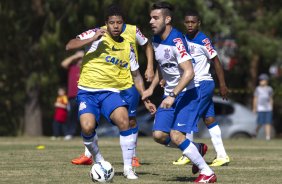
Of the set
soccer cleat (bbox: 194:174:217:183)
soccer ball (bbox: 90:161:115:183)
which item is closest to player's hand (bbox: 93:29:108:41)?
soccer ball (bbox: 90:161:115:183)

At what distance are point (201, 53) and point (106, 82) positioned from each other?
2.69 meters

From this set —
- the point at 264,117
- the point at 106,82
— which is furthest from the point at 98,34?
the point at 264,117

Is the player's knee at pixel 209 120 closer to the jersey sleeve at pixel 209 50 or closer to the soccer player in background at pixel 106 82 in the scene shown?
the jersey sleeve at pixel 209 50

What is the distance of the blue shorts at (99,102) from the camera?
11.6m

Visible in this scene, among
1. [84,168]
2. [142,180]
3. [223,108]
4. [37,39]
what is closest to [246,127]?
[223,108]

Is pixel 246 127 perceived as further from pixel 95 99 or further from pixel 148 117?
pixel 95 99

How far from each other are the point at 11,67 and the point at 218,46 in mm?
8572

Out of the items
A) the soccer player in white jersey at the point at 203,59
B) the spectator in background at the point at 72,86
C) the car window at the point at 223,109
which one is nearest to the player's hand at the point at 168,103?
the soccer player in white jersey at the point at 203,59

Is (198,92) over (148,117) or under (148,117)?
over

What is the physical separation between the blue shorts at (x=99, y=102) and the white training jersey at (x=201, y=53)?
256cm

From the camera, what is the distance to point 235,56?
3734 cm

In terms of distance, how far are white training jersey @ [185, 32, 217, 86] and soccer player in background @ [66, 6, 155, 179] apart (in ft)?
7.29

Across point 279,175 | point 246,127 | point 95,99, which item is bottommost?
point 246,127

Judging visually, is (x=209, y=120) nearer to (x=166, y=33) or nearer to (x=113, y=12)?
(x=166, y=33)
